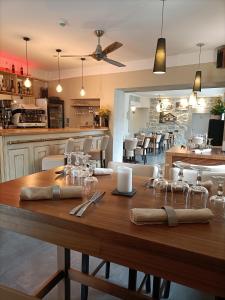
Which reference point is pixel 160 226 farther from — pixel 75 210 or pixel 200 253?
pixel 75 210

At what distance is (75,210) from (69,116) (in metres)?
6.27

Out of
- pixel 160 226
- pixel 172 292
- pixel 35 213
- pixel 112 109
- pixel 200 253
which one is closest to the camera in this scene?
pixel 200 253

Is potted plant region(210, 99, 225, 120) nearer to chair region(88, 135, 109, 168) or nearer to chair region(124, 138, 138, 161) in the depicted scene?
chair region(88, 135, 109, 168)

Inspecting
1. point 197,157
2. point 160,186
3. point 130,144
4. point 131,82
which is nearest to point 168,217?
point 160,186

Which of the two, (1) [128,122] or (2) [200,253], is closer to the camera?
(2) [200,253]

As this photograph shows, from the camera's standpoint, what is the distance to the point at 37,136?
13.0 ft

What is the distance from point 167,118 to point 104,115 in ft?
22.9

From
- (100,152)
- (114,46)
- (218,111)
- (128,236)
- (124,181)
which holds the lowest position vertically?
(100,152)

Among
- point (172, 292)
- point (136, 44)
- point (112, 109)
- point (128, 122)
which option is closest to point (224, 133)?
point (136, 44)

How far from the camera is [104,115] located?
614cm

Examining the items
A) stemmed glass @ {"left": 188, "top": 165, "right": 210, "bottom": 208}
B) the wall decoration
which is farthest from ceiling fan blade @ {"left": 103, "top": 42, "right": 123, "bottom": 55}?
the wall decoration

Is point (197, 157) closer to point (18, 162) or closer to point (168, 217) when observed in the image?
point (168, 217)

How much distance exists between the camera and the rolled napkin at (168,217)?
1.04 m

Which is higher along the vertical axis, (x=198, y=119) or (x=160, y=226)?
(x=198, y=119)
